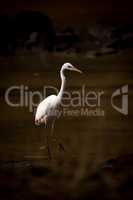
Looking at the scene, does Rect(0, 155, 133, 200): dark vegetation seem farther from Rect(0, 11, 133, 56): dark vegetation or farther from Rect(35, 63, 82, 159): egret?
Rect(0, 11, 133, 56): dark vegetation

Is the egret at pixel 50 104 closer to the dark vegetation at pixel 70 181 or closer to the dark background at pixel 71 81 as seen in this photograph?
the dark background at pixel 71 81

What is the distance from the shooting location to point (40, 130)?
9.70 feet

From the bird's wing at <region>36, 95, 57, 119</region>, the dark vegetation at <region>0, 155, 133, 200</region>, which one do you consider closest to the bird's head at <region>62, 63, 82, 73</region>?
the bird's wing at <region>36, 95, 57, 119</region>

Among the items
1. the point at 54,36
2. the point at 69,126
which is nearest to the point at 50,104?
the point at 69,126

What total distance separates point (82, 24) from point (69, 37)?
0.11 metres

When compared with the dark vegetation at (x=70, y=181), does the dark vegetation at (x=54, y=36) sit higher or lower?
higher

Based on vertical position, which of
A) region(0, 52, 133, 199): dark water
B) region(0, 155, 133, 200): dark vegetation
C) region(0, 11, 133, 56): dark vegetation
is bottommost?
region(0, 155, 133, 200): dark vegetation

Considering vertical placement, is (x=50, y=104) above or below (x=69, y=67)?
below

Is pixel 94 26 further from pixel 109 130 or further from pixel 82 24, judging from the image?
pixel 109 130

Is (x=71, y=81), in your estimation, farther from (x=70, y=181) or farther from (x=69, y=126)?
(x=70, y=181)

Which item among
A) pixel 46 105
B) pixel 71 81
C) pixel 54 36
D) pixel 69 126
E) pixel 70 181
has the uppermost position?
pixel 54 36

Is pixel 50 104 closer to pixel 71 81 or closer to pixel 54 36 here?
pixel 71 81

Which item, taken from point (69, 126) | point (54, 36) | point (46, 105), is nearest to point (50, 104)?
point (46, 105)

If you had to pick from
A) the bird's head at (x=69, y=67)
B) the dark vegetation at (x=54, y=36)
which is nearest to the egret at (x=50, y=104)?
the bird's head at (x=69, y=67)
